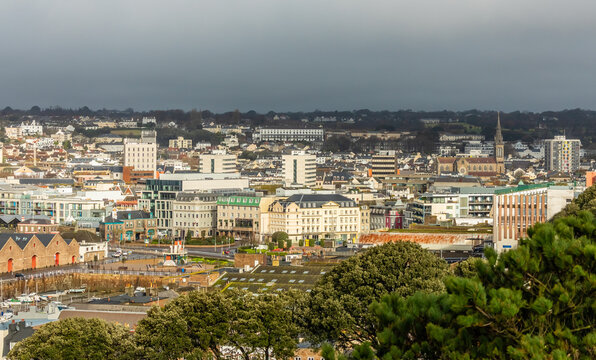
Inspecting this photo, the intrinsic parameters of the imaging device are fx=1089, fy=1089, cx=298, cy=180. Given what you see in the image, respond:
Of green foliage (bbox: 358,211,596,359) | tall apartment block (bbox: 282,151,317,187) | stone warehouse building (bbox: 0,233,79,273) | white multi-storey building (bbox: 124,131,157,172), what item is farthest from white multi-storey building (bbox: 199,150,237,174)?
green foliage (bbox: 358,211,596,359)

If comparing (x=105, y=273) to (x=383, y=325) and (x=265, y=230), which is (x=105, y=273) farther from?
(x=383, y=325)

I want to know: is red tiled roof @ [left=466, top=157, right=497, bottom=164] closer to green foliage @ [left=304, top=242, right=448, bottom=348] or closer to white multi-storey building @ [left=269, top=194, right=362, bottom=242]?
white multi-storey building @ [left=269, top=194, right=362, bottom=242]

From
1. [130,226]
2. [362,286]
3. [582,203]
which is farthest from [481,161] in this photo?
[362,286]

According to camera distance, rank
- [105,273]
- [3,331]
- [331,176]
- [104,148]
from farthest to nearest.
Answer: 1. [104,148]
2. [331,176]
3. [105,273]
4. [3,331]

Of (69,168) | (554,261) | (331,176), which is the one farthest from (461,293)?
(69,168)

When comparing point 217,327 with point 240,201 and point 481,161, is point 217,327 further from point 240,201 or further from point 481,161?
point 481,161

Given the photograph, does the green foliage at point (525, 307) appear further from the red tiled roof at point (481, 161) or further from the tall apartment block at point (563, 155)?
the tall apartment block at point (563, 155)

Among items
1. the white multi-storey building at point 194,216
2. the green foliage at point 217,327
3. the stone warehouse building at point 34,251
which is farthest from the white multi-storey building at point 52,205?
the green foliage at point 217,327
